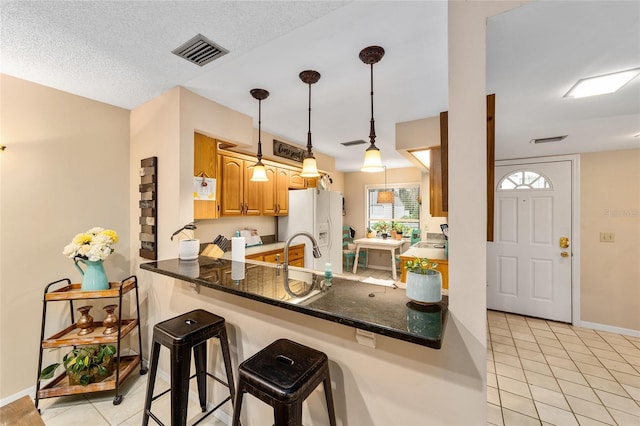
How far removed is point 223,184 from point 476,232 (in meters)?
2.68

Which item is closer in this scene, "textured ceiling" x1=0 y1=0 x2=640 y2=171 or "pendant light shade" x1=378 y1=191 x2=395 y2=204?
"textured ceiling" x1=0 y1=0 x2=640 y2=171

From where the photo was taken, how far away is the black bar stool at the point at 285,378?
3.47 feet

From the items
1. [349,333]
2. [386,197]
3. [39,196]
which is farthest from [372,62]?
[386,197]

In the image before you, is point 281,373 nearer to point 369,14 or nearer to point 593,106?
point 369,14

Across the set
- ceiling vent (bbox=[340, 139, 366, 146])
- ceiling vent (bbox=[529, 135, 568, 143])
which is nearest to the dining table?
ceiling vent (bbox=[340, 139, 366, 146])

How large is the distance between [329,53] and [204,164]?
155 cm

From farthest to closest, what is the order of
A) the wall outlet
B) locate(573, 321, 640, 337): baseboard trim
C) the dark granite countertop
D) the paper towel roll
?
1. the wall outlet
2. locate(573, 321, 640, 337): baseboard trim
3. the paper towel roll
4. the dark granite countertop

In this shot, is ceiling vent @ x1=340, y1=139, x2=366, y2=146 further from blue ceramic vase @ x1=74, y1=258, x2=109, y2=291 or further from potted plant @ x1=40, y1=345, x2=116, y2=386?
potted plant @ x1=40, y1=345, x2=116, y2=386

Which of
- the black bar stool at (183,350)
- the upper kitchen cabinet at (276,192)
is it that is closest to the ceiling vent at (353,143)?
the upper kitchen cabinet at (276,192)

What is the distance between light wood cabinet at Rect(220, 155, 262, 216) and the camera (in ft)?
9.82

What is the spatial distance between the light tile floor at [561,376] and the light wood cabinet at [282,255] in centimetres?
253

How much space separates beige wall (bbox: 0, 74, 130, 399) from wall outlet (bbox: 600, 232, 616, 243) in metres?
5.88

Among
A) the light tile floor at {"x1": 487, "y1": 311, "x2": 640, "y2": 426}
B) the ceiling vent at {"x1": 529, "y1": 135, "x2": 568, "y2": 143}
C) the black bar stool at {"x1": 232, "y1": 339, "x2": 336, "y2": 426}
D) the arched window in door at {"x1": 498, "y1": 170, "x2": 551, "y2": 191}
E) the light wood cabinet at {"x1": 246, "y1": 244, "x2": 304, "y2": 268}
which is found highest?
the ceiling vent at {"x1": 529, "y1": 135, "x2": 568, "y2": 143}

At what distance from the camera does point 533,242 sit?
11.9 ft
